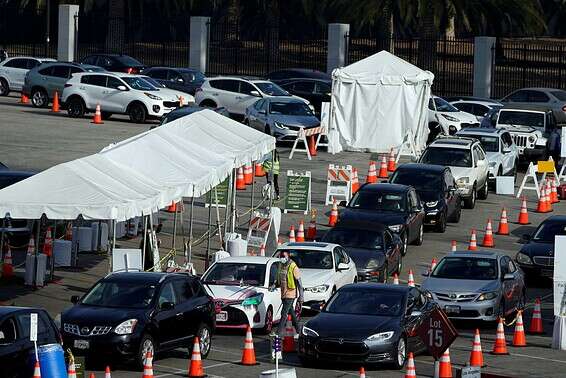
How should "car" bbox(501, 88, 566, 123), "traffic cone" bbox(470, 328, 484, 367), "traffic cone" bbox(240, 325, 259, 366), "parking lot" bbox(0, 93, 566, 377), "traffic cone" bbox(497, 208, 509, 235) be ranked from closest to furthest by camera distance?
"traffic cone" bbox(470, 328, 484, 367)
"traffic cone" bbox(240, 325, 259, 366)
"parking lot" bbox(0, 93, 566, 377)
"traffic cone" bbox(497, 208, 509, 235)
"car" bbox(501, 88, 566, 123)

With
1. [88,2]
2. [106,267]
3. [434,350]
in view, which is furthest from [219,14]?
[434,350]

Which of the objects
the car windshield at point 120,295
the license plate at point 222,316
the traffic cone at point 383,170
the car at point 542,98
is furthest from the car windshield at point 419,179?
the car at point 542,98

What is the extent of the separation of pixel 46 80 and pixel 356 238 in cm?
2730

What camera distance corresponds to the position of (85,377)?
21.0 m

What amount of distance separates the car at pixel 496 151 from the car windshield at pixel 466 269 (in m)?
14.3

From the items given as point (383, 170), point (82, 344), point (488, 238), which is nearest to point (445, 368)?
point (82, 344)

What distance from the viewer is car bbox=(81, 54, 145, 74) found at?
63.9 m

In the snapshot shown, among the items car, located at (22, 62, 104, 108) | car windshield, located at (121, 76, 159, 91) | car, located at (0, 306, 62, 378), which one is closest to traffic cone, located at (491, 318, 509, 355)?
car, located at (0, 306, 62, 378)

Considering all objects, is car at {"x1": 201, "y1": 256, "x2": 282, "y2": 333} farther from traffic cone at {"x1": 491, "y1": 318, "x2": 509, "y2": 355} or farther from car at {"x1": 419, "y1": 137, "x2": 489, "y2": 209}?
car at {"x1": 419, "y1": 137, "x2": 489, "y2": 209}

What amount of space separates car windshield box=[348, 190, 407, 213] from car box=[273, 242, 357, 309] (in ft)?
17.0

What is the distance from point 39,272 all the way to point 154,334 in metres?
7.01

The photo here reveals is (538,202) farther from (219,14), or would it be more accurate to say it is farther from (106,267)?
(219,14)

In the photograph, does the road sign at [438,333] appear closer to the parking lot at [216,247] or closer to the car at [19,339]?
the parking lot at [216,247]

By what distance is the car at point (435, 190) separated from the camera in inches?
1427
